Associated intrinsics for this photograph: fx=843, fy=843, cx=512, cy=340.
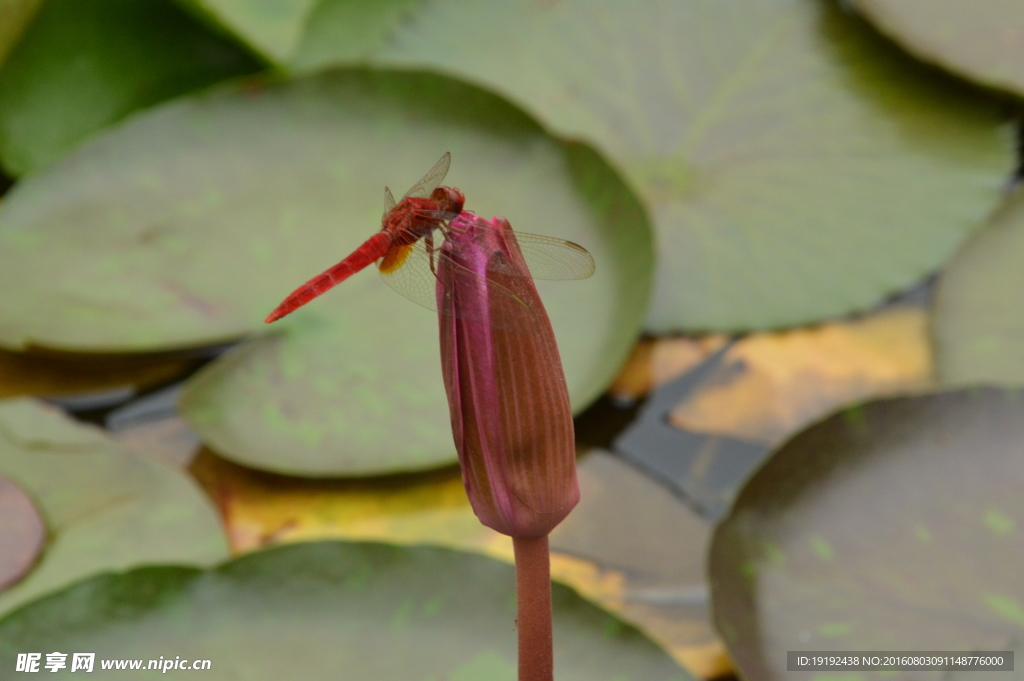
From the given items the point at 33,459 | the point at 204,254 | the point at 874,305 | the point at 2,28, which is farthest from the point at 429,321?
the point at 2,28

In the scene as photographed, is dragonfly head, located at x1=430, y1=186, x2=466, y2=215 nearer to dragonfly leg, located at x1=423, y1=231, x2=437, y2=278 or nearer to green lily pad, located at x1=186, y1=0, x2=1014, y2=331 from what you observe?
dragonfly leg, located at x1=423, y1=231, x2=437, y2=278

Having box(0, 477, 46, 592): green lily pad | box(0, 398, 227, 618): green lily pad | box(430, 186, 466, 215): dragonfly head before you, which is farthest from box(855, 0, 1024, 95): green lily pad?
box(0, 477, 46, 592): green lily pad

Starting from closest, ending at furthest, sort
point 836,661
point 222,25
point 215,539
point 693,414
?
point 836,661, point 215,539, point 693,414, point 222,25

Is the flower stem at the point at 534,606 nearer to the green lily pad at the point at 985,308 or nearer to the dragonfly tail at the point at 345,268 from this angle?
the dragonfly tail at the point at 345,268

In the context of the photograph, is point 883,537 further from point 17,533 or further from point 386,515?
point 17,533

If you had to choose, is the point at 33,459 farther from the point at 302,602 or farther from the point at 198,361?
the point at 302,602

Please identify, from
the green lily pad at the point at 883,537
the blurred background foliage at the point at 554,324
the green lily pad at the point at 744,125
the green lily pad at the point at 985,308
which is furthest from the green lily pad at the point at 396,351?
the green lily pad at the point at 985,308
